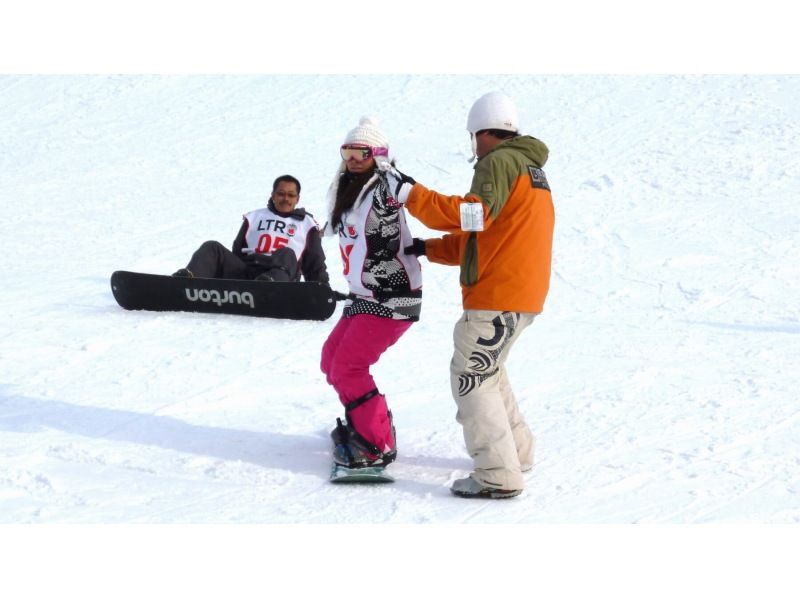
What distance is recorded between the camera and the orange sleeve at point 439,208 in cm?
376

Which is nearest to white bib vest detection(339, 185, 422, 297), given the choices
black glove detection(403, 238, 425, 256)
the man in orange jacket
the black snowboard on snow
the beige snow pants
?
black glove detection(403, 238, 425, 256)

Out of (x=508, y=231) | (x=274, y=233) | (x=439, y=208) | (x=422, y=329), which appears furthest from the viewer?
(x=274, y=233)

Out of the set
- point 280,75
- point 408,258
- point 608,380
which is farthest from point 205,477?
point 280,75

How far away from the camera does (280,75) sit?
15312mm

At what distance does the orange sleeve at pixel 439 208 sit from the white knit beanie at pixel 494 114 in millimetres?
383

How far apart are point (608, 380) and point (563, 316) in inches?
57.2

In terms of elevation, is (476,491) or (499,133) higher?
(499,133)

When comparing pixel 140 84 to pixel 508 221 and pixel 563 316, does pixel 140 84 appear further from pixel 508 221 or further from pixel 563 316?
pixel 508 221

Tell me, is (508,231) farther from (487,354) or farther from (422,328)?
(422,328)

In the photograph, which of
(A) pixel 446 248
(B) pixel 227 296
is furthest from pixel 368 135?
(B) pixel 227 296

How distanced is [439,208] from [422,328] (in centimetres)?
313

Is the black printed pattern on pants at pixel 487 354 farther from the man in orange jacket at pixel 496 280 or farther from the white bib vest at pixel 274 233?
A: the white bib vest at pixel 274 233

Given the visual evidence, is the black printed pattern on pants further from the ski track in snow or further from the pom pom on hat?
the pom pom on hat

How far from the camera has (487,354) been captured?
3.98 meters
